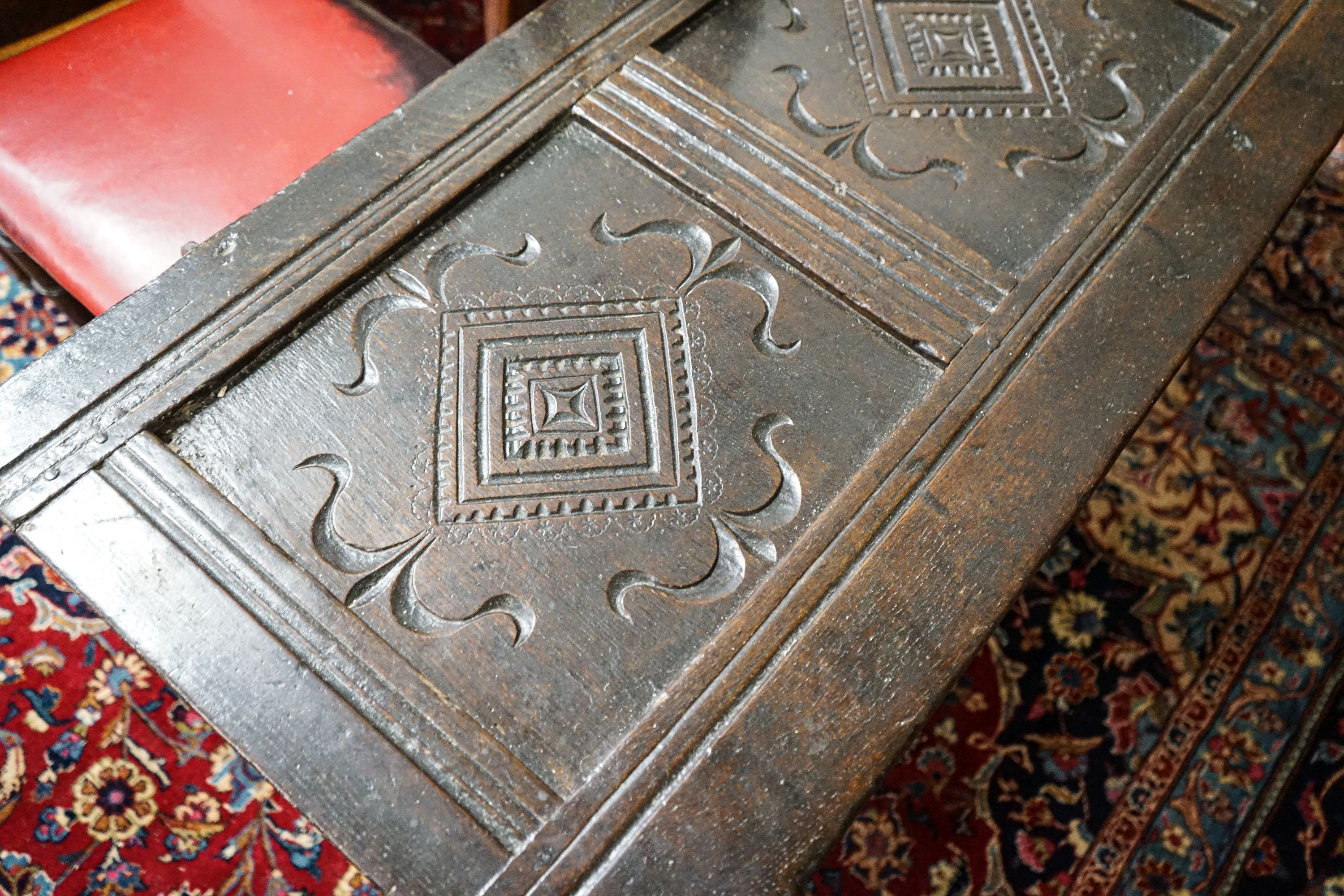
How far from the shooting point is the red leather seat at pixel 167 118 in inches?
46.9

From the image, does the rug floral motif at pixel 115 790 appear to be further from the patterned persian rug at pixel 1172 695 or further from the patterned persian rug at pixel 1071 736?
the patterned persian rug at pixel 1172 695

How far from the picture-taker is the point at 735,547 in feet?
2.73

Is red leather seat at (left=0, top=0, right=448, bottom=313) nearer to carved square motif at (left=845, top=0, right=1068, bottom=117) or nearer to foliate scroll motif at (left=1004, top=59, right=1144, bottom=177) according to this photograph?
carved square motif at (left=845, top=0, right=1068, bottom=117)

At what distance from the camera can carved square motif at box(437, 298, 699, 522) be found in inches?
33.4

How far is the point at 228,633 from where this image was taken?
751 mm

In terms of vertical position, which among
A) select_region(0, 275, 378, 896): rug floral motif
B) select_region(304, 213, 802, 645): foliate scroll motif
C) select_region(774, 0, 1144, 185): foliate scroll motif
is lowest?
select_region(0, 275, 378, 896): rug floral motif

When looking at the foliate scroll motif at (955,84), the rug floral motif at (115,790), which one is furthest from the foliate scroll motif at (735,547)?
the rug floral motif at (115,790)

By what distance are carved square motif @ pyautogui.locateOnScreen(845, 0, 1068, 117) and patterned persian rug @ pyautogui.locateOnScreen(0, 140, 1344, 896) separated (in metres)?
0.90

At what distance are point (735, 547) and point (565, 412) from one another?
20 centimetres

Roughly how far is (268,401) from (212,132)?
578 millimetres

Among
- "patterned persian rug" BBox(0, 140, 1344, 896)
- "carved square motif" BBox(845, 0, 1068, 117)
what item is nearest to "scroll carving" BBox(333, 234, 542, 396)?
"carved square motif" BBox(845, 0, 1068, 117)

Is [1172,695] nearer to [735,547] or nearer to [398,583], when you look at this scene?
[735,547]

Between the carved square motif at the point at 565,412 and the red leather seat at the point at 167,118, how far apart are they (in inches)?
19.7

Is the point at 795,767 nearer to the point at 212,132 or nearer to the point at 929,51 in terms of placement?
the point at 929,51
